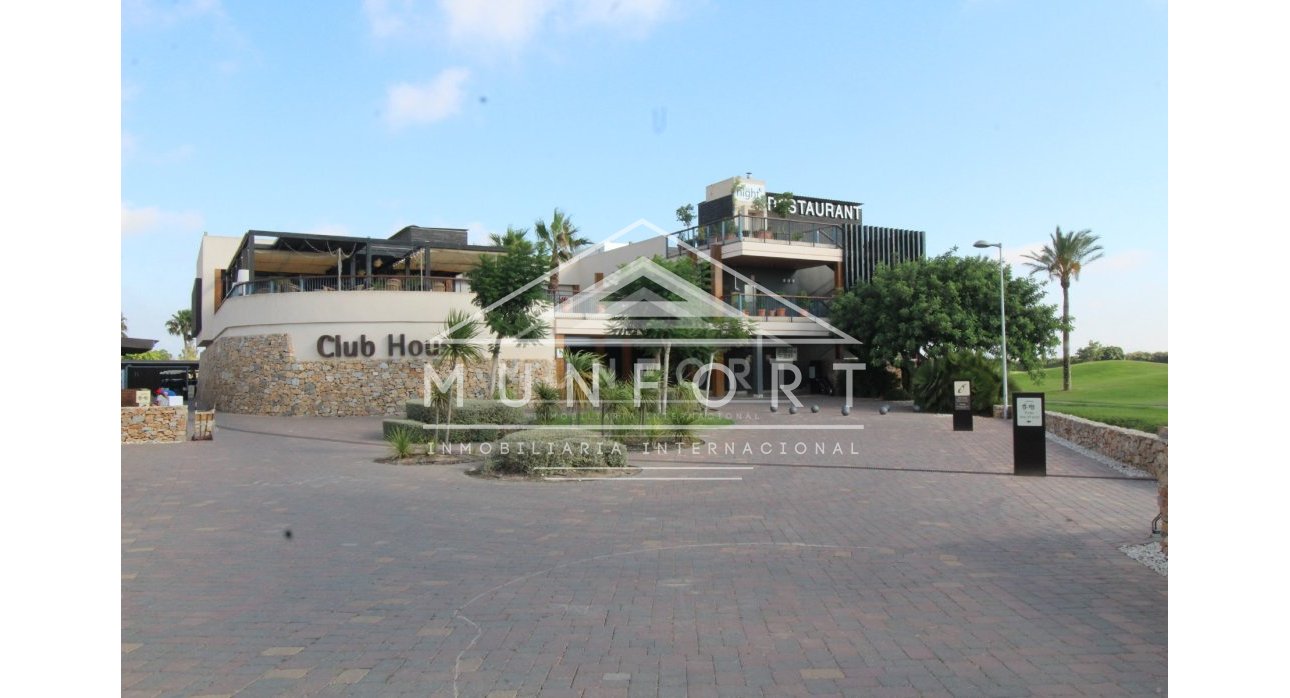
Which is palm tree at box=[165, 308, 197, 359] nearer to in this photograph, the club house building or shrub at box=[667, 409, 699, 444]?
the club house building

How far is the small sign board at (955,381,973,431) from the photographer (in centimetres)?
2162

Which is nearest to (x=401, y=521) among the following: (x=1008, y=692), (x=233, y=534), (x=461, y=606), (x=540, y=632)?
(x=233, y=534)

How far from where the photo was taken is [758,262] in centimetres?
3906

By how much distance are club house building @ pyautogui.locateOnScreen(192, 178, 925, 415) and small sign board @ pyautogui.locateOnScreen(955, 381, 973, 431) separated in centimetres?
619

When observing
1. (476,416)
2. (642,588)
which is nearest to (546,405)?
Answer: (476,416)

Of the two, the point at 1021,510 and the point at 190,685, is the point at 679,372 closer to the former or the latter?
the point at 1021,510

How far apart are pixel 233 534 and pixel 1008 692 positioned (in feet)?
25.6

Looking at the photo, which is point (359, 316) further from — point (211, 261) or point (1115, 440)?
point (1115, 440)

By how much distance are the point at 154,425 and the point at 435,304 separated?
1115cm

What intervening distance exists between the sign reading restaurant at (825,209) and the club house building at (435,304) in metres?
0.48

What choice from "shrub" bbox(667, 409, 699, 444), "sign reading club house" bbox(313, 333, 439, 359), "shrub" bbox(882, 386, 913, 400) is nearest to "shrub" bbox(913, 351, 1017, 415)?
"shrub" bbox(882, 386, 913, 400)

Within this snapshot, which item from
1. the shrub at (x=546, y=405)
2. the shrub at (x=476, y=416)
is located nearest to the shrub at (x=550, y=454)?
the shrub at (x=476, y=416)

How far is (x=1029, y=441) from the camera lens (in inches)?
540
